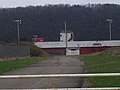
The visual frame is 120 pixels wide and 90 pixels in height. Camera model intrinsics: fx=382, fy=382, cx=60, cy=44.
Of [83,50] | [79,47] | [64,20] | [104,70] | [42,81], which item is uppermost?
[64,20]

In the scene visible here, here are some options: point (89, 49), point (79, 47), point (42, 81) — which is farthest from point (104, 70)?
point (89, 49)

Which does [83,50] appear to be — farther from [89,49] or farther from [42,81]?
[42,81]

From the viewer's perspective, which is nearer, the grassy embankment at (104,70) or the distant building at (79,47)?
the grassy embankment at (104,70)

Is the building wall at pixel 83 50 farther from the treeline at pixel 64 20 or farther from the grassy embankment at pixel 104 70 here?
the grassy embankment at pixel 104 70

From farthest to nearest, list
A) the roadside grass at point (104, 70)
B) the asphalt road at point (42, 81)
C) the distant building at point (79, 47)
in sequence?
the distant building at point (79, 47) < the roadside grass at point (104, 70) < the asphalt road at point (42, 81)

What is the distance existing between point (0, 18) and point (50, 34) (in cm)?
2557

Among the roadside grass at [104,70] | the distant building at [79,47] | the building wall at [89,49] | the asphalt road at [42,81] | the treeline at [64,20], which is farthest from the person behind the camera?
the treeline at [64,20]

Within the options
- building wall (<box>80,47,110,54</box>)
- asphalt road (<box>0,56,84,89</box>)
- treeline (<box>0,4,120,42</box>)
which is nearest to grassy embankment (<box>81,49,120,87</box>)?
asphalt road (<box>0,56,84,89</box>)

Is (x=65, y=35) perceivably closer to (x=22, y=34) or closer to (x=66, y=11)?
(x=22, y=34)

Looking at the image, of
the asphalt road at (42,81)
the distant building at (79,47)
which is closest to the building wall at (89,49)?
the distant building at (79,47)

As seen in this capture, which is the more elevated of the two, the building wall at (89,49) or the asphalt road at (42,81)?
the asphalt road at (42,81)

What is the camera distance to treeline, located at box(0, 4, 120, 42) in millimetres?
171625

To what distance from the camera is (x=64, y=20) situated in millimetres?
176625

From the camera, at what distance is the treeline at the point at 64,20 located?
563 feet
